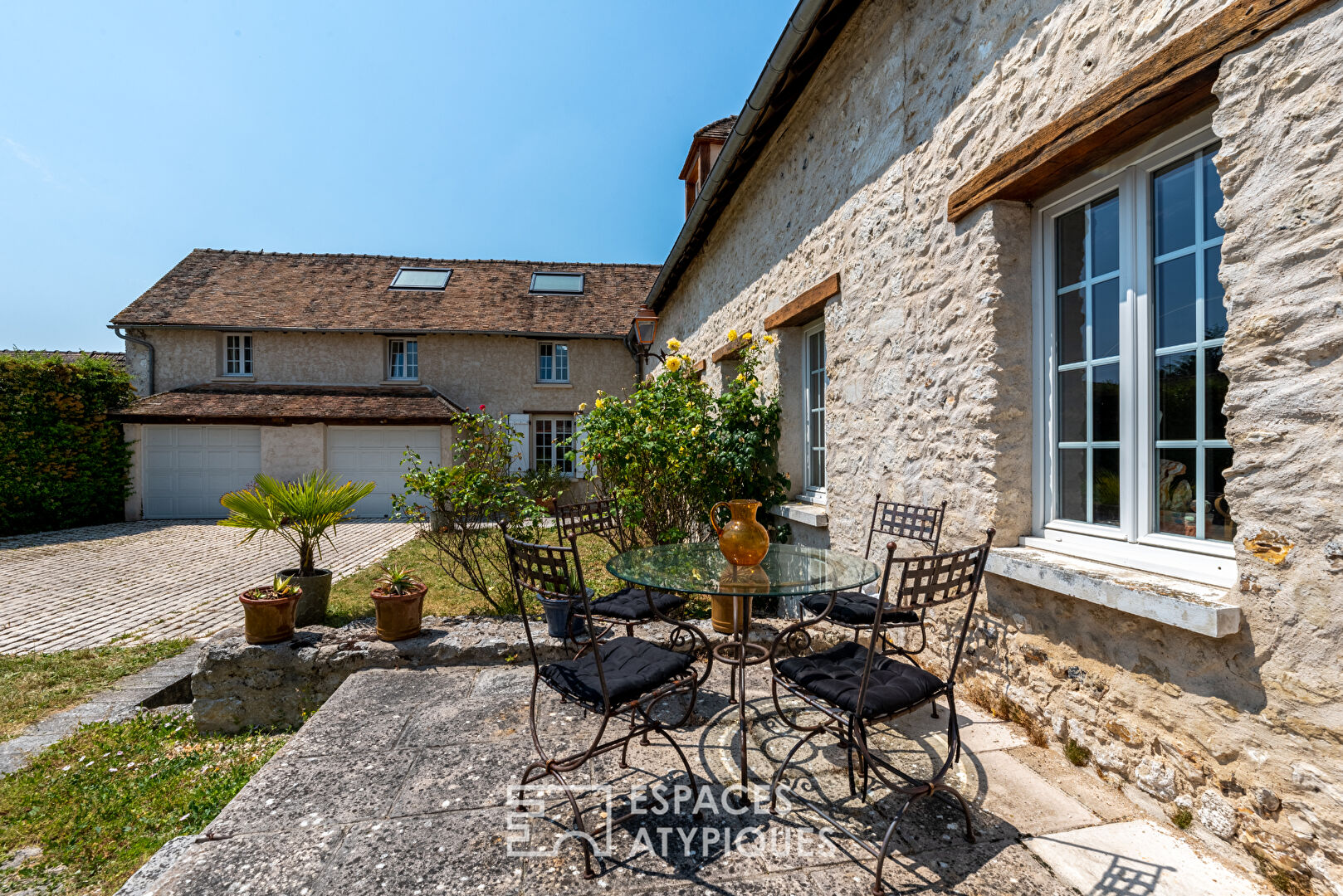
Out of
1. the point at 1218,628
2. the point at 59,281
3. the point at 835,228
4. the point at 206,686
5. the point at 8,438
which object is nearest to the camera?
the point at 1218,628

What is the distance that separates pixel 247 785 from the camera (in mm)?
2414

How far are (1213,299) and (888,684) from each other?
177cm

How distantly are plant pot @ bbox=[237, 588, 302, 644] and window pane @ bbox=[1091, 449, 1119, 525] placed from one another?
4.64 metres

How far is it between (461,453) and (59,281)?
15477mm

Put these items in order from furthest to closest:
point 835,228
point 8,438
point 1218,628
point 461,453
Answer: point 8,438
point 461,453
point 835,228
point 1218,628

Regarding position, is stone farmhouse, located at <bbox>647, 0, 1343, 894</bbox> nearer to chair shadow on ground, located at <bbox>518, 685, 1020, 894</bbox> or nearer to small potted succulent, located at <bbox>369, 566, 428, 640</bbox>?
chair shadow on ground, located at <bbox>518, 685, 1020, 894</bbox>

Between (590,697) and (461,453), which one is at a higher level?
(461,453)

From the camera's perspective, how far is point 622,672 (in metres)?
2.37

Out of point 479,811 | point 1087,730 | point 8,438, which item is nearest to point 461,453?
point 479,811

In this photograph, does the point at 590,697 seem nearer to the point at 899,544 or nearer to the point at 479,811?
the point at 479,811

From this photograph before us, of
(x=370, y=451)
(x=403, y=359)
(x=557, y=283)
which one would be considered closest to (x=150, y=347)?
(x=403, y=359)

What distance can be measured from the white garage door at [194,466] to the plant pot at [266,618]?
1164 cm

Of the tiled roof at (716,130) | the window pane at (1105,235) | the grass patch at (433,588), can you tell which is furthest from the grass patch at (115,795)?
the tiled roof at (716,130)

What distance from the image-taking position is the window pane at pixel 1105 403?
97.6 inches
